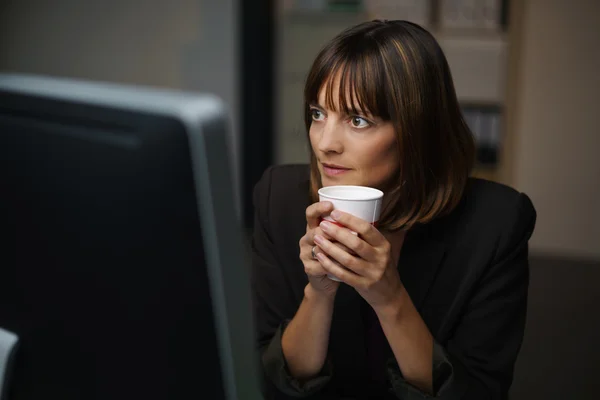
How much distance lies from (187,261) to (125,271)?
6 cm

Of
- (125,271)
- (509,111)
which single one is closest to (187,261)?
(125,271)

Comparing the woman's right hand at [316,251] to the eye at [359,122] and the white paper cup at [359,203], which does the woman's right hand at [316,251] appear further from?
the eye at [359,122]

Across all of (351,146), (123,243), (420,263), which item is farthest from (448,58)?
(123,243)

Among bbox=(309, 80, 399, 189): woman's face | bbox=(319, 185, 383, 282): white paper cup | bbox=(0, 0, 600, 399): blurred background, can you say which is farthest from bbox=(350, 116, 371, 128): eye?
bbox=(0, 0, 600, 399): blurred background

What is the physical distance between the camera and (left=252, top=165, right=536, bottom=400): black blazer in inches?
40.7

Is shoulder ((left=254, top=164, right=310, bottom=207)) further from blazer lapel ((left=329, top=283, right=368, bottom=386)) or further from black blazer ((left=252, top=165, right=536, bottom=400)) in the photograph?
blazer lapel ((left=329, top=283, right=368, bottom=386))

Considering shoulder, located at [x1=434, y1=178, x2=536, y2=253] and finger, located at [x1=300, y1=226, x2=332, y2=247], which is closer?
finger, located at [x1=300, y1=226, x2=332, y2=247]

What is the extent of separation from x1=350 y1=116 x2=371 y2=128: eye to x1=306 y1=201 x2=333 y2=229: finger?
187 mm

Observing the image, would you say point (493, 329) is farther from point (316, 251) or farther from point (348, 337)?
point (316, 251)

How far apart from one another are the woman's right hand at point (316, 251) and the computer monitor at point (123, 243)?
0.35 meters

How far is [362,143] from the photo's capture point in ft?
3.18

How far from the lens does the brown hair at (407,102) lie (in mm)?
959

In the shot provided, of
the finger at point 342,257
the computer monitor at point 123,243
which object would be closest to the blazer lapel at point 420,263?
the finger at point 342,257

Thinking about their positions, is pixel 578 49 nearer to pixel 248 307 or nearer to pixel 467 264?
pixel 467 264
